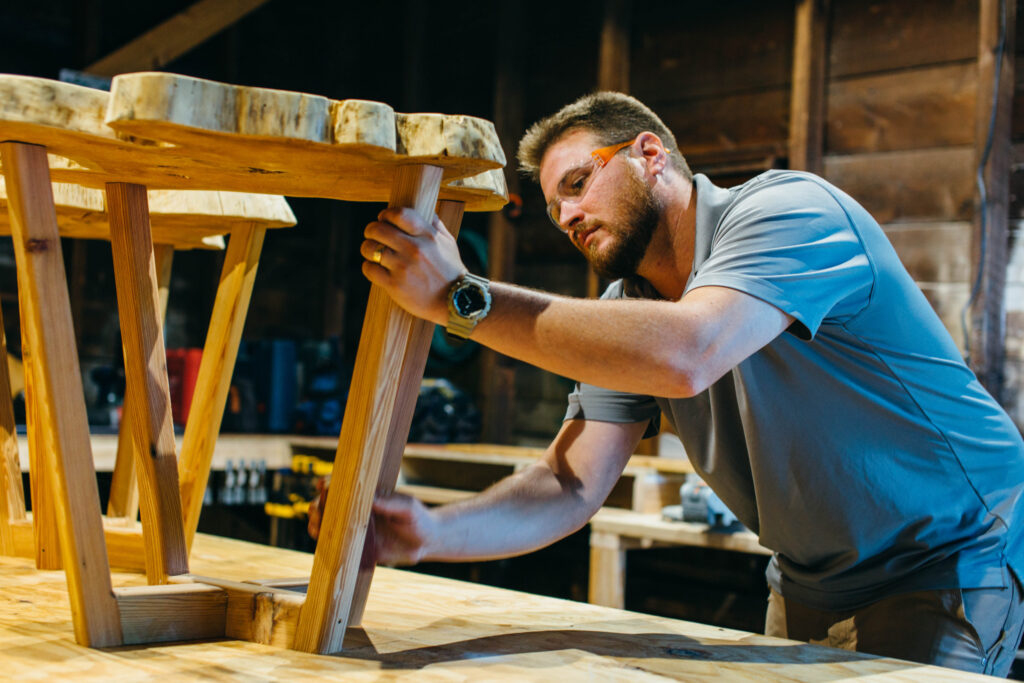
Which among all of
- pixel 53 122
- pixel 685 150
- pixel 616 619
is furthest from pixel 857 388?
pixel 685 150

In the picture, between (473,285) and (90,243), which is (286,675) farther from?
(90,243)

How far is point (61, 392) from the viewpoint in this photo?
39.6 inches

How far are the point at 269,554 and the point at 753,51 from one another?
3531 millimetres

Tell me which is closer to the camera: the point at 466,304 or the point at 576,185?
the point at 466,304

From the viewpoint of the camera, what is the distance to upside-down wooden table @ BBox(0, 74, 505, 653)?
0.92m

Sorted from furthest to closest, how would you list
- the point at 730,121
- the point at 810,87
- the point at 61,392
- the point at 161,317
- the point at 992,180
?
the point at 730,121, the point at 810,87, the point at 992,180, the point at 161,317, the point at 61,392

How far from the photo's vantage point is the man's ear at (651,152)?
70.9 inches

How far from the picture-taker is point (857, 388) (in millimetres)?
1447

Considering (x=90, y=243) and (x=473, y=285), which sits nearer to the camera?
(x=473, y=285)

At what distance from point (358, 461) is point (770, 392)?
720 mm

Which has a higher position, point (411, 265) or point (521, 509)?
point (411, 265)

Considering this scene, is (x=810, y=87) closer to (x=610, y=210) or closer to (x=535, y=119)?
(x=535, y=119)

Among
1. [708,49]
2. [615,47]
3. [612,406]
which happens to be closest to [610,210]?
[612,406]

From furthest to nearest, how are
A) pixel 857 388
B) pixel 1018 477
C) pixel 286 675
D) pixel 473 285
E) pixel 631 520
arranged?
pixel 631 520, pixel 1018 477, pixel 857 388, pixel 473 285, pixel 286 675
